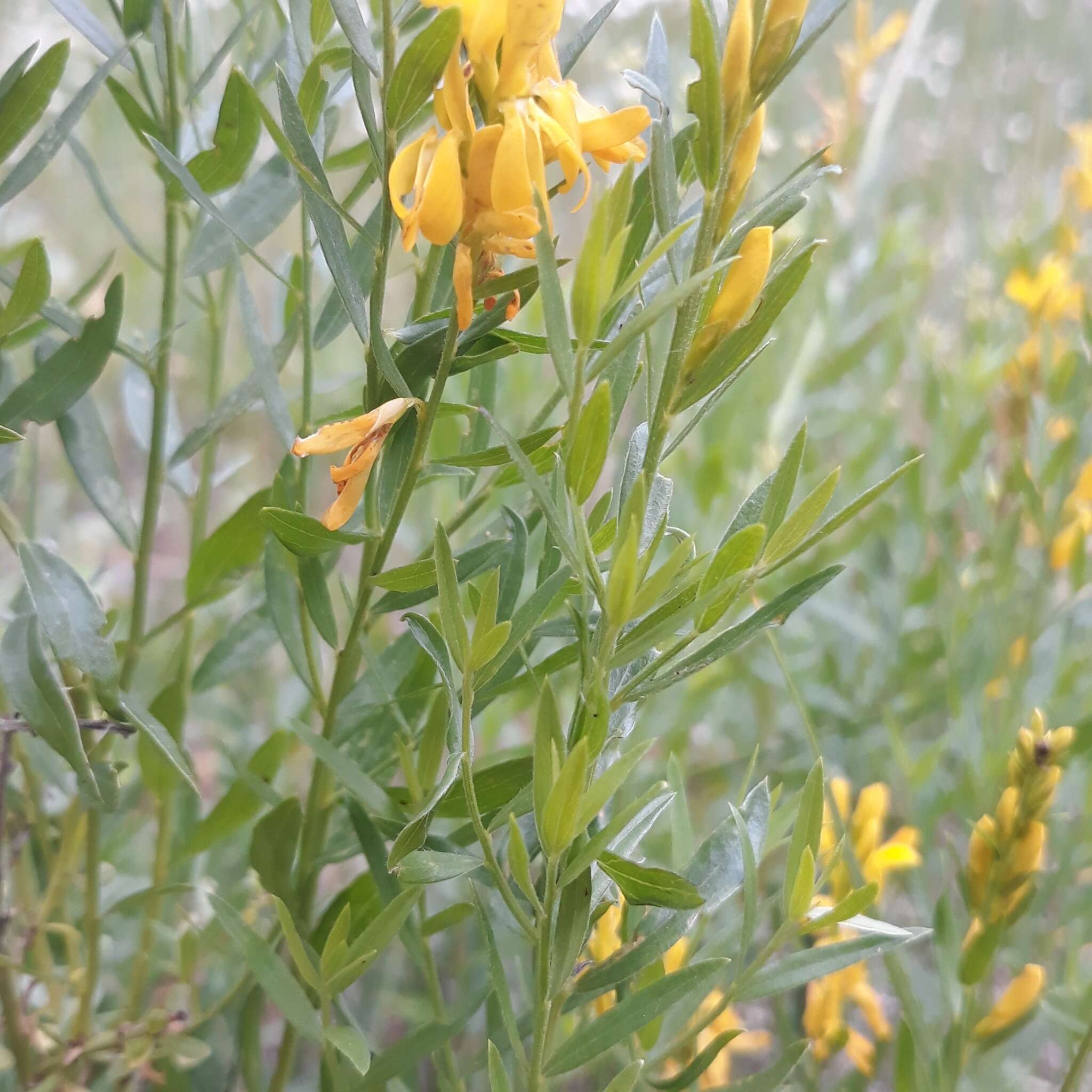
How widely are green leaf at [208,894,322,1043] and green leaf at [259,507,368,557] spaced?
134 millimetres

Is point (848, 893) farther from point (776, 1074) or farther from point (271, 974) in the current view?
point (271, 974)

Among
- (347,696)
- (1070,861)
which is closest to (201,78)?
(347,696)

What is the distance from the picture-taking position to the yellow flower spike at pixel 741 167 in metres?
0.29

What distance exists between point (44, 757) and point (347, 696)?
0.59 ft

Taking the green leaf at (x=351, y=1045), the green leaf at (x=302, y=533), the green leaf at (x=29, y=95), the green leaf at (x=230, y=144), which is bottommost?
the green leaf at (x=351, y=1045)

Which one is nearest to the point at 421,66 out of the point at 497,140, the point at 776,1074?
the point at 497,140

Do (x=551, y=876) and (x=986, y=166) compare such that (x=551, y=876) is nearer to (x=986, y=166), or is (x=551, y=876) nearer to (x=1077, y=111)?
(x=986, y=166)

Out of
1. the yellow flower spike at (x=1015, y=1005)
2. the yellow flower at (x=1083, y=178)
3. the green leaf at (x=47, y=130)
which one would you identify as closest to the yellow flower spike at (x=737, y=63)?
the green leaf at (x=47, y=130)

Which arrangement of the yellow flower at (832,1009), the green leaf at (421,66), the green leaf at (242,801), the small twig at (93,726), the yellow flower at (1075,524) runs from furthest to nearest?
1. the yellow flower at (1075,524)
2. the yellow flower at (832,1009)
3. the green leaf at (242,801)
4. the small twig at (93,726)
5. the green leaf at (421,66)

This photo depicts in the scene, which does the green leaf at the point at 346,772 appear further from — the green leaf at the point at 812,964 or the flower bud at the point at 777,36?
the flower bud at the point at 777,36

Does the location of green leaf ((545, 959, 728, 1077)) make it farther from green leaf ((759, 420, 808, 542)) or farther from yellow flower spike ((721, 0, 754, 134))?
yellow flower spike ((721, 0, 754, 134))

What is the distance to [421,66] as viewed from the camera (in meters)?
0.27

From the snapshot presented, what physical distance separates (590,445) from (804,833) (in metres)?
0.18

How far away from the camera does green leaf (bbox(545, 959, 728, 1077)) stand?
324 millimetres
